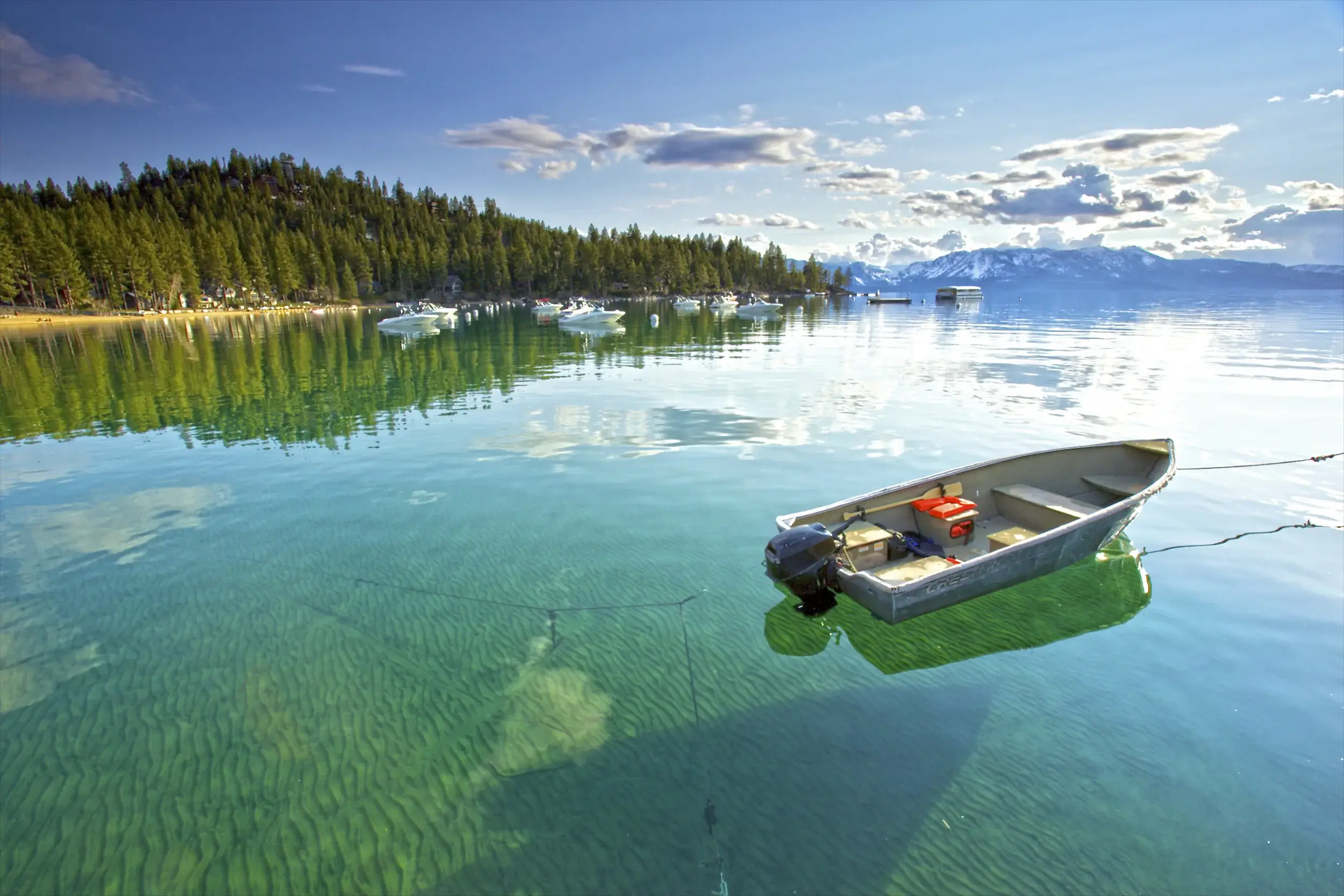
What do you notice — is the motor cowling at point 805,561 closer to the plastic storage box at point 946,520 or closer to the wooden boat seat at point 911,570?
the wooden boat seat at point 911,570

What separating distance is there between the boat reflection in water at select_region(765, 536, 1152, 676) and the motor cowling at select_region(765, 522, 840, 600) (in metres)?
0.83

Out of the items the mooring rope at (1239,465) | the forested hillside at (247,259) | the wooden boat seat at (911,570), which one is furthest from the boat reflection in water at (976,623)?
the forested hillside at (247,259)

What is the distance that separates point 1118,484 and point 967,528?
17.6ft

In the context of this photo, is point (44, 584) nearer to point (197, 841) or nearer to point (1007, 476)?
point (197, 841)

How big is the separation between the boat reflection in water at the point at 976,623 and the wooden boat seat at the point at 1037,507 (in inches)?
47.7

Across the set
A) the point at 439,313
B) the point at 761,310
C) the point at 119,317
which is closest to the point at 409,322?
the point at 439,313

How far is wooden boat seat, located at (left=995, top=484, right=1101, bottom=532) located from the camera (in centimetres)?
1309

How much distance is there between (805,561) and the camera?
10.3m


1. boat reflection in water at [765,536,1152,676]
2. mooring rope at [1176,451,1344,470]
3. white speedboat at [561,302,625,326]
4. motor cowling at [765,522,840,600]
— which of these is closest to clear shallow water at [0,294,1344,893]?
boat reflection in water at [765,536,1152,676]

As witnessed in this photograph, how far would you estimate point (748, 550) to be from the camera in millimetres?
13836

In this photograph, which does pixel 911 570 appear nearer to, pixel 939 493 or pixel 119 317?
pixel 939 493

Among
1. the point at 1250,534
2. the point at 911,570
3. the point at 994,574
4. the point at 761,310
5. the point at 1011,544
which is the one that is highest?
the point at 761,310

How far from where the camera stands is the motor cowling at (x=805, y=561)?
33.9 ft

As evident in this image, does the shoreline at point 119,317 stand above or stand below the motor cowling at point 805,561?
above
